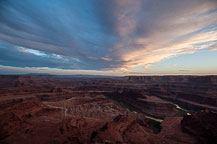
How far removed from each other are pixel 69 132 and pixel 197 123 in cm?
→ 3137

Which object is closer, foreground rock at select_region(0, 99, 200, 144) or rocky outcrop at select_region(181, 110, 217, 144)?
foreground rock at select_region(0, 99, 200, 144)

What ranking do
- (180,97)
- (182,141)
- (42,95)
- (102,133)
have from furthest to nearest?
1. (180,97)
2. (42,95)
3. (182,141)
4. (102,133)

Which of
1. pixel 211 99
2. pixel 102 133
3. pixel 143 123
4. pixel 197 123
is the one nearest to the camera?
pixel 102 133

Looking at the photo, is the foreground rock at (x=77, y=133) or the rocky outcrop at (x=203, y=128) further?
the rocky outcrop at (x=203, y=128)

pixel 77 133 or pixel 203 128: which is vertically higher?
pixel 203 128

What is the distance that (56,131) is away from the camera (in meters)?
19.8

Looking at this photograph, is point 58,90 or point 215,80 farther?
point 215,80

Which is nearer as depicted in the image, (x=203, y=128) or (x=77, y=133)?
(x=77, y=133)

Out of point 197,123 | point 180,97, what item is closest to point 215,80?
point 180,97

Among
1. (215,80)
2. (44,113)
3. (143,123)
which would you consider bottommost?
(143,123)

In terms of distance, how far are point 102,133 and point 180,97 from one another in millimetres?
76975

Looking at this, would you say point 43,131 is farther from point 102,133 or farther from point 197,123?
point 197,123

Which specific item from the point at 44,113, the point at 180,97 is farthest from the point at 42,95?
the point at 180,97

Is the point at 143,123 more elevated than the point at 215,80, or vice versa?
the point at 215,80
